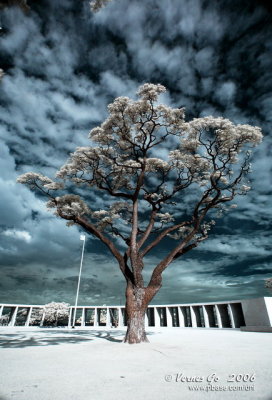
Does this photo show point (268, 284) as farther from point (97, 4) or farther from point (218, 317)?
point (97, 4)

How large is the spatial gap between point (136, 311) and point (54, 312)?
3076cm

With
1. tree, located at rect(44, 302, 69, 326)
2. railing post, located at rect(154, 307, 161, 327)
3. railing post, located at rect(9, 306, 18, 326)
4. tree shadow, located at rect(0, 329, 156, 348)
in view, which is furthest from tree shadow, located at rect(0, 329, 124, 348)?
tree, located at rect(44, 302, 69, 326)

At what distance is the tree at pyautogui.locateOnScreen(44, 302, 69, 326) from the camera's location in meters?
34.8

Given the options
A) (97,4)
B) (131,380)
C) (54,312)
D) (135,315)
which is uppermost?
(97,4)

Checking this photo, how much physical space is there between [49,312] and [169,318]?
64.2 feet

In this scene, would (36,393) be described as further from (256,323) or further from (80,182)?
(256,323)

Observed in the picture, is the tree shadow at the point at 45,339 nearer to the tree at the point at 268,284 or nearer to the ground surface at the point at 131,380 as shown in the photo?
the ground surface at the point at 131,380

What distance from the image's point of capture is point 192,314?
24922 millimetres

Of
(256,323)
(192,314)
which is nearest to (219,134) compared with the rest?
(256,323)

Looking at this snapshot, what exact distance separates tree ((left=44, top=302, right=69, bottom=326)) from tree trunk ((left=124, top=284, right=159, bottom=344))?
98.2ft

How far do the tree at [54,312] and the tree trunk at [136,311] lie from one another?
2994cm

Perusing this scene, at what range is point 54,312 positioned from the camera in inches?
1368

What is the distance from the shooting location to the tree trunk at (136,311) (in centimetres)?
962

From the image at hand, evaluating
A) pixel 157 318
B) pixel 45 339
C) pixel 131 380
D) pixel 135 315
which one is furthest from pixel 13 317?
pixel 131 380
